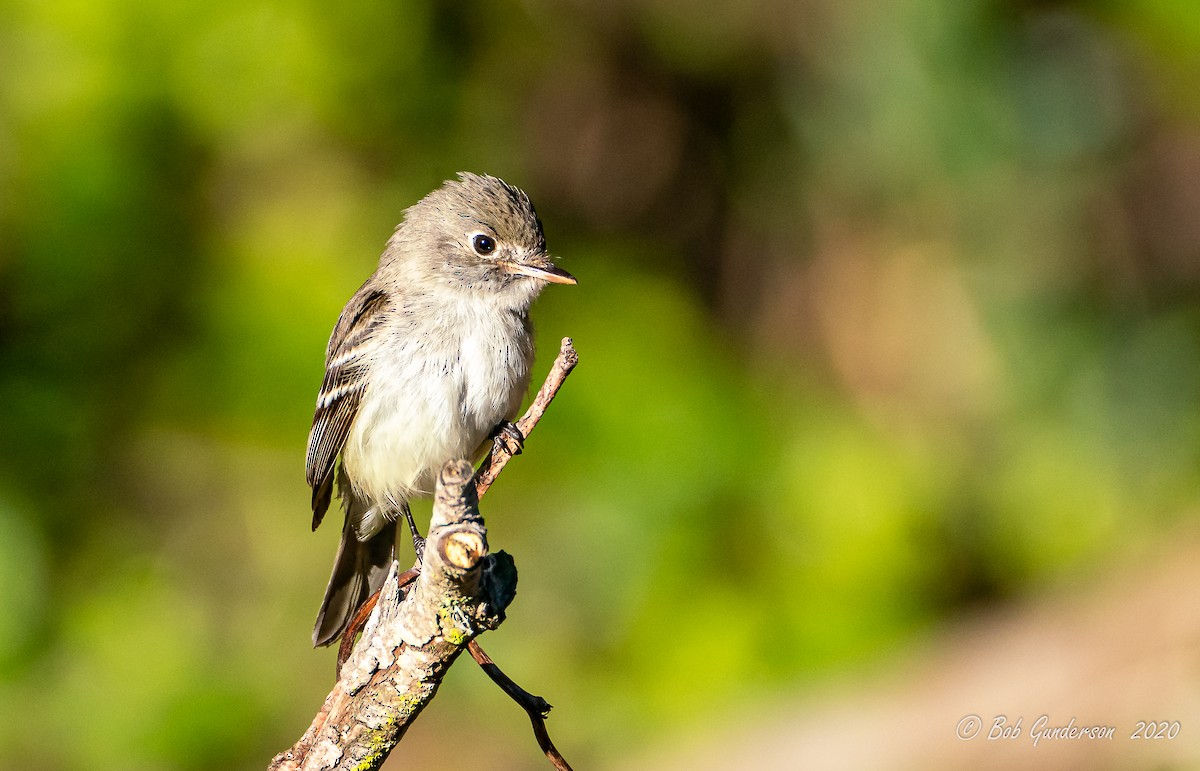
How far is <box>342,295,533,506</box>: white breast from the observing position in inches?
155

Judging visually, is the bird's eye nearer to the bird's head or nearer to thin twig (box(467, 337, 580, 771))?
the bird's head

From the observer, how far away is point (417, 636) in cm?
254

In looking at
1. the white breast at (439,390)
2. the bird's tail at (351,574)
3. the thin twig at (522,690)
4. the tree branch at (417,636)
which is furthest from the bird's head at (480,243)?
the tree branch at (417,636)

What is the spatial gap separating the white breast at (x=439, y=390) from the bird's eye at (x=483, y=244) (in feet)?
0.94

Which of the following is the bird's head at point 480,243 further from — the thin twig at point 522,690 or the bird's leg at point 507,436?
the thin twig at point 522,690

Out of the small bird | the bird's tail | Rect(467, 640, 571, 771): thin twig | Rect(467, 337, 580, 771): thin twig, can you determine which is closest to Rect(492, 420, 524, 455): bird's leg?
the small bird

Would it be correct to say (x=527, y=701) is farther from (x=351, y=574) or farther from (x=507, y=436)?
(x=351, y=574)

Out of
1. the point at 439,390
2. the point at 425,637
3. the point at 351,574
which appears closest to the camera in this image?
the point at 425,637

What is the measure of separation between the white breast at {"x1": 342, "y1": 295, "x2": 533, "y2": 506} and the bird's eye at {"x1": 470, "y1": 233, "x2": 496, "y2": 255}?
285mm

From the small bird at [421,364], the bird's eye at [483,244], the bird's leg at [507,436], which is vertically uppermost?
the bird's eye at [483,244]

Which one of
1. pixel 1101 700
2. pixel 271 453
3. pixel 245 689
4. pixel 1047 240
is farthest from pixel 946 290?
pixel 245 689

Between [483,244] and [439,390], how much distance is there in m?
0.66

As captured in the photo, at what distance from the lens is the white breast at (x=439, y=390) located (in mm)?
3939

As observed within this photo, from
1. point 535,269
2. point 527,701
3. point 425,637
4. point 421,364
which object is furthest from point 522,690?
point 535,269
